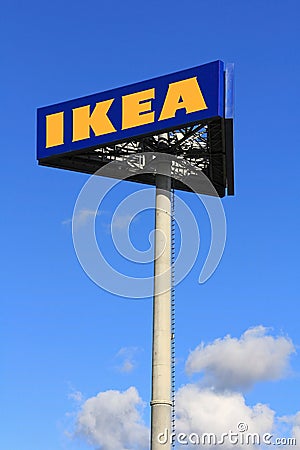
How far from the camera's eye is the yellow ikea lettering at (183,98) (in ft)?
196

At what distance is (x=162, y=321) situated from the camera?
60.7 metres

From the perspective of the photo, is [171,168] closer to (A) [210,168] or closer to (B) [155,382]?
(A) [210,168]

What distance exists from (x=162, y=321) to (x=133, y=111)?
1434 cm

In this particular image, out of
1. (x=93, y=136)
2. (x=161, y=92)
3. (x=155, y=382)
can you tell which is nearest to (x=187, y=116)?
(x=161, y=92)

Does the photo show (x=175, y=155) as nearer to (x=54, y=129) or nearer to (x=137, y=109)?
(x=137, y=109)

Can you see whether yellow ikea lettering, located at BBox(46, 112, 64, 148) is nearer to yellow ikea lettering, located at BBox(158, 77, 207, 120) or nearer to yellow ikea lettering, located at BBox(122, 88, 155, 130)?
yellow ikea lettering, located at BBox(122, 88, 155, 130)

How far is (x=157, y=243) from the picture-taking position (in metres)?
62.8

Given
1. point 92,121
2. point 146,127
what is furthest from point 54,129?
point 146,127

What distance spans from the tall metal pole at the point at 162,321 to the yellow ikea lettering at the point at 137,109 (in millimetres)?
3148

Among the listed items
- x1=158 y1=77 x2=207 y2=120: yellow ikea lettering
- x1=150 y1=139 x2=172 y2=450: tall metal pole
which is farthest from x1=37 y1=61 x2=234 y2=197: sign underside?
x1=150 y1=139 x2=172 y2=450: tall metal pole

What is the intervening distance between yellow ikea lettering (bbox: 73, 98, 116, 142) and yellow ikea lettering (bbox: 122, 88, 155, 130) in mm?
1043

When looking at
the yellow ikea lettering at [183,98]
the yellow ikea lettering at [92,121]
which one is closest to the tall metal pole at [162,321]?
the yellow ikea lettering at [183,98]

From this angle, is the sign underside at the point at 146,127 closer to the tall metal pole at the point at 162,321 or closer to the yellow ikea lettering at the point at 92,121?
the yellow ikea lettering at the point at 92,121

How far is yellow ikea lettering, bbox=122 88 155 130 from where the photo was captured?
202 feet
